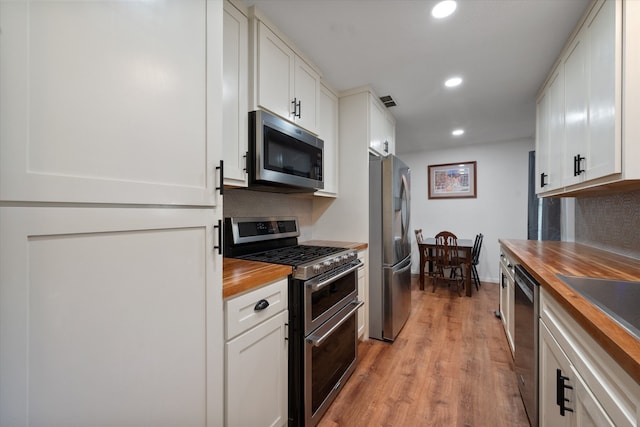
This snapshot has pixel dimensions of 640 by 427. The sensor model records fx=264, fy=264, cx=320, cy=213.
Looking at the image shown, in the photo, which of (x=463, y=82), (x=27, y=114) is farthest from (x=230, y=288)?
(x=463, y=82)

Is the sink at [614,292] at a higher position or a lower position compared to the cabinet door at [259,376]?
higher

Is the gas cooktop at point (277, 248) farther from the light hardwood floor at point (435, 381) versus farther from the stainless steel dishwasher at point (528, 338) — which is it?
the stainless steel dishwasher at point (528, 338)

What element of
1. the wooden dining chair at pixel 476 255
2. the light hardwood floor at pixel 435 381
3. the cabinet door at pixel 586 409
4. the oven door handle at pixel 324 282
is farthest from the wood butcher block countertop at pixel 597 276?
the wooden dining chair at pixel 476 255

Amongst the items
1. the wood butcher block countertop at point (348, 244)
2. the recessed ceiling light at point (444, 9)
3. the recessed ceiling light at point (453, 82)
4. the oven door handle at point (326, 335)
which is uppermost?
the recessed ceiling light at point (453, 82)

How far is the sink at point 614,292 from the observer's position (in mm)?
1084

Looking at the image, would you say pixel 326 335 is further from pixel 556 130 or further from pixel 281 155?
pixel 556 130

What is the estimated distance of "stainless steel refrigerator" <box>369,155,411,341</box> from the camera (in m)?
2.41

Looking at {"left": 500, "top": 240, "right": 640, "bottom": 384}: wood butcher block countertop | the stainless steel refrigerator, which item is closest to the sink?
{"left": 500, "top": 240, "right": 640, "bottom": 384}: wood butcher block countertop

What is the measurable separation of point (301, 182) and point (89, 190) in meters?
1.33

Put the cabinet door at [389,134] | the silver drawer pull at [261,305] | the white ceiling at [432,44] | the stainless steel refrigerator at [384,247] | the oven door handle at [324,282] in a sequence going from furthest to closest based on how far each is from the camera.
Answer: the cabinet door at [389,134] → the stainless steel refrigerator at [384,247] → the white ceiling at [432,44] → the oven door handle at [324,282] → the silver drawer pull at [261,305]

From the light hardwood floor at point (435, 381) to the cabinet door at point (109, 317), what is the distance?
104 cm

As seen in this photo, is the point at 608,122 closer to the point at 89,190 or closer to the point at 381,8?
the point at 381,8

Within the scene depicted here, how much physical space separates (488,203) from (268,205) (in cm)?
403

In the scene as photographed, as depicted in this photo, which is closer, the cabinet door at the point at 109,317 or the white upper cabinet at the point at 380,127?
the cabinet door at the point at 109,317
